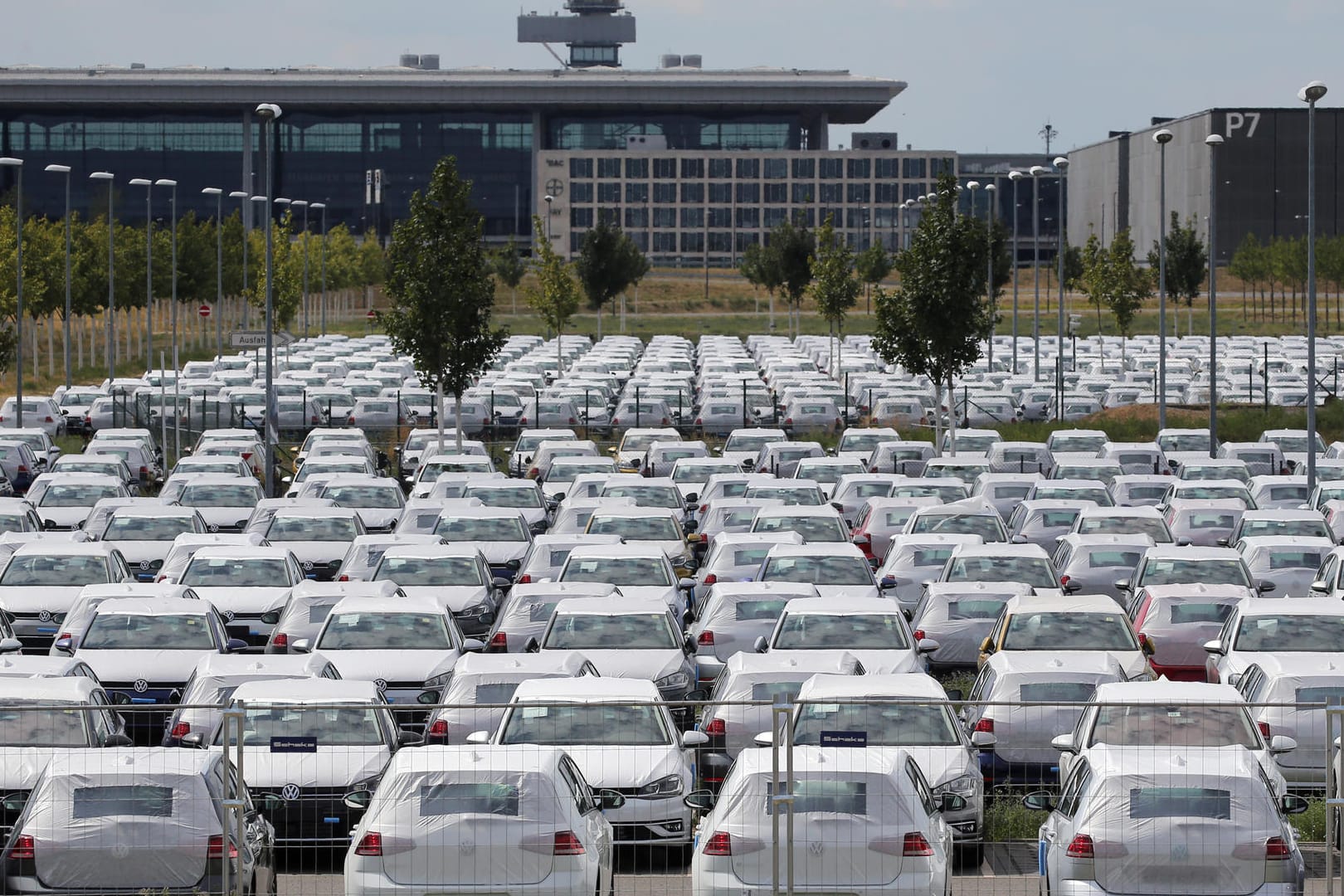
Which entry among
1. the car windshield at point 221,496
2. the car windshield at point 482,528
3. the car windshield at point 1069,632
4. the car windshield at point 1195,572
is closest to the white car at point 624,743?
the car windshield at point 1069,632

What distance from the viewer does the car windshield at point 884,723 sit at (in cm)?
1477

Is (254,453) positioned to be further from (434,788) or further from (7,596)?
(434,788)

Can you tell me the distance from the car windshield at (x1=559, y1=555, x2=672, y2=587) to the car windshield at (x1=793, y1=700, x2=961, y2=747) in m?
9.23

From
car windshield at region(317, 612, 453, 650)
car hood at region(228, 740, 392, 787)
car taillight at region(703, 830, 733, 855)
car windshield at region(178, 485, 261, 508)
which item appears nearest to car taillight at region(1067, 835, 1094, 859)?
car taillight at region(703, 830, 733, 855)

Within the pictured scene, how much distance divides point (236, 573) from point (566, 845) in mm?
13644

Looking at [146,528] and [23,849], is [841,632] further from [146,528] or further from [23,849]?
[146,528]

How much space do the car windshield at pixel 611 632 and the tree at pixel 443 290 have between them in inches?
1016

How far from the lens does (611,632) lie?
1997 cm

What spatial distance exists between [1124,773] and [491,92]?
160 meters

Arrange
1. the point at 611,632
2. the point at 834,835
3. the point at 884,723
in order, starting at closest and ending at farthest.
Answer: the point at 834,835
the point at 884,723
the point at 611,632

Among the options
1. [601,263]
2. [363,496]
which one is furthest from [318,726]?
[601,263]

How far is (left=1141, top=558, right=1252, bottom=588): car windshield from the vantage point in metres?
23.5

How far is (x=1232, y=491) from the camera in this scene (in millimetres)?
31875

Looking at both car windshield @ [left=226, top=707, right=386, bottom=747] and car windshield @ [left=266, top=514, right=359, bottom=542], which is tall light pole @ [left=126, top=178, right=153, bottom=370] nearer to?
car windshield @ [left=266, top=514, right=359, bottom=542]
